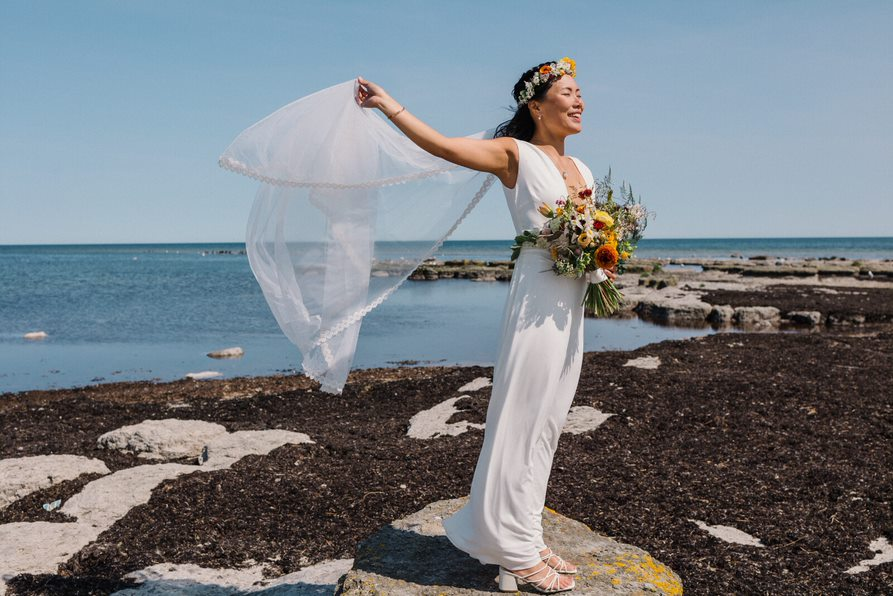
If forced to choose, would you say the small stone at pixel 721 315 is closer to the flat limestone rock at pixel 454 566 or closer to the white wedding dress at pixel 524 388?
the flat limestone rock at pixel 454 566

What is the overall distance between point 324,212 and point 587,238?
1.66m

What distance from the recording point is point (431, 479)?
7.39 meters

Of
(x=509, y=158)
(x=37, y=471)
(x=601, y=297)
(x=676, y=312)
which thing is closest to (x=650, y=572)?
(x=601, y=297)

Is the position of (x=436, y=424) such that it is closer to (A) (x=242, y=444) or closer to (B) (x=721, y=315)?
(A) (x=242, y=444)

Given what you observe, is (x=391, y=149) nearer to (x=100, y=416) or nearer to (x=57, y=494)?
(x=57, y=494)

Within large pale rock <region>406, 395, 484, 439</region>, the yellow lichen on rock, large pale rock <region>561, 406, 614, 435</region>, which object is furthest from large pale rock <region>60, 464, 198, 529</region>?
large pale rock <region>561, 406, 614, 435</region>

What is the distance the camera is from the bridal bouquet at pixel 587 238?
13.1 ft

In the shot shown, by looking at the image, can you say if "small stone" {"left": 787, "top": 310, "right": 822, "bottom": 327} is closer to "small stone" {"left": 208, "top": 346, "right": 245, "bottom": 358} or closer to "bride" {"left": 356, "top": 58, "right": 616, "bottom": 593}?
"small stone" {"left": 208, "top": 346, "right": 245, "bottom": 358}

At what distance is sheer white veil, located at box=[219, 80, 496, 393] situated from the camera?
4.45m

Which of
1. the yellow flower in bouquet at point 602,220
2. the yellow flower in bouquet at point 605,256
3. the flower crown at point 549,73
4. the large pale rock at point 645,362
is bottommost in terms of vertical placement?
the large pale rock at point 645,362

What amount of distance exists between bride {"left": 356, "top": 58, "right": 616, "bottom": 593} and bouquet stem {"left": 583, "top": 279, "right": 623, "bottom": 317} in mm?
57

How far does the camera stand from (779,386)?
1123 centimetres

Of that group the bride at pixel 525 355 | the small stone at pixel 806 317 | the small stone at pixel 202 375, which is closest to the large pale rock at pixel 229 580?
the bride at pixel 525 355

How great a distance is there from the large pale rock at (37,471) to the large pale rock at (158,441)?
722mm
